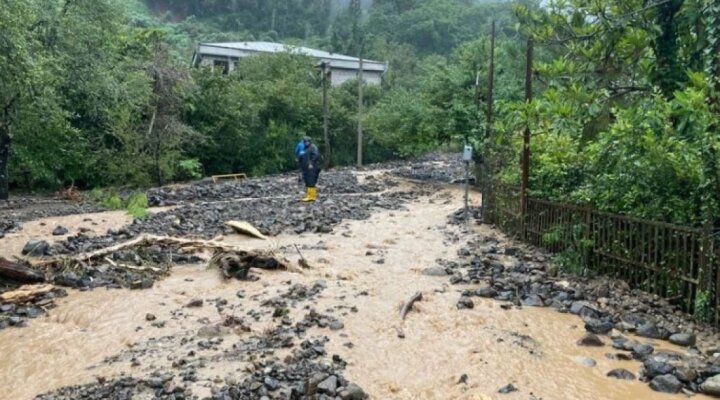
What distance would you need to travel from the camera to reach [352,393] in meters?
4.82

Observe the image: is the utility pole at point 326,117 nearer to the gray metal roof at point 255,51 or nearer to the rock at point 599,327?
the gray metal roof at point 255,51

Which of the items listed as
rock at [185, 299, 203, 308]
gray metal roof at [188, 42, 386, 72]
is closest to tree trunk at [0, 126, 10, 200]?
rock at [185, 299, 203, 308]

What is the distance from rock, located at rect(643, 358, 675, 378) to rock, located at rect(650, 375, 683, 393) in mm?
80

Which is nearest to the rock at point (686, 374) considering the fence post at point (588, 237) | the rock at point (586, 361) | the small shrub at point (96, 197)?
the rock at point (586, 361)

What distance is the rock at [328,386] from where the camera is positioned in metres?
4.83

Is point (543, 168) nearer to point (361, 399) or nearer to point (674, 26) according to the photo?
point (674, 26)

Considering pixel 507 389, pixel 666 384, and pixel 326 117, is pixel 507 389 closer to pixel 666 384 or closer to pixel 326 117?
pixel 666 384

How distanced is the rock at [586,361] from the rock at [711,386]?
0.95 metres

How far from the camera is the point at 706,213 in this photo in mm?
6457

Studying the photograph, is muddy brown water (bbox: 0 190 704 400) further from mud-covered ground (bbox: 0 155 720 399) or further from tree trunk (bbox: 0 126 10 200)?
tree trunk (bbox: 0 126 10 200)

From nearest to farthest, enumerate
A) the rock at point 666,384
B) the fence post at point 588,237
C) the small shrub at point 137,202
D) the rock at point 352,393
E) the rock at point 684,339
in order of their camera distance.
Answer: the rock at point 352,393, the rock at point 666,384, the rock at point 684,339, the fence post at point 588,237, the small shrub at point 137,202

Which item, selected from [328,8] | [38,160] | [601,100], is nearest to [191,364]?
[601,100]

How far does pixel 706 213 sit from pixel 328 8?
256 feet

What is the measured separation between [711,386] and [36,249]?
10.3 m
